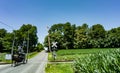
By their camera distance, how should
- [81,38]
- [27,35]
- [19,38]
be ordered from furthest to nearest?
[27,35], [19,38], [81,38]

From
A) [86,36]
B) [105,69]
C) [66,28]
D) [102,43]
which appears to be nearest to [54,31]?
[66,28]

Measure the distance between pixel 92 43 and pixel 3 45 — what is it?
44.6 meters

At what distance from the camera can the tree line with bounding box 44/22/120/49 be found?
4811 inches

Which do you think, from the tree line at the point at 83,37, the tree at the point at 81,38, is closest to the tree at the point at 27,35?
the tree line at the point at 83,37

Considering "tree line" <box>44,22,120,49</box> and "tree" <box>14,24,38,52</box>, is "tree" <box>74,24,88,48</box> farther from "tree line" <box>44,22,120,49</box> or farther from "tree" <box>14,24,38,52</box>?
"tree" <box>14,24,38,52</box>

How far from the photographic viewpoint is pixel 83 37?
125000 millimetres

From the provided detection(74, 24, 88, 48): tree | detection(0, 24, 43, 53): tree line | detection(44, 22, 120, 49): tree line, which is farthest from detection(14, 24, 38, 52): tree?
detection(74, 24, 88, 48): tree

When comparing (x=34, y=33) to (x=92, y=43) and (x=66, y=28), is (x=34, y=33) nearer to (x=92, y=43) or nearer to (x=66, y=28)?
(x=66, y=28)

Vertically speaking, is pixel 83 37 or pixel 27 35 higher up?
pixel 27 35

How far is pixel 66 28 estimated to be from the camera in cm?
13075

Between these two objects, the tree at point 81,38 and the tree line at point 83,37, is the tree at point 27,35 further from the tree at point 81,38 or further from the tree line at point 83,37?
the tree at point 81,38

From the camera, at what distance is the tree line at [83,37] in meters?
122

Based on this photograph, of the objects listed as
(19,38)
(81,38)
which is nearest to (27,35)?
(19,38)

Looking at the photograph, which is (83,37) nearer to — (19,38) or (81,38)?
(81,38)
